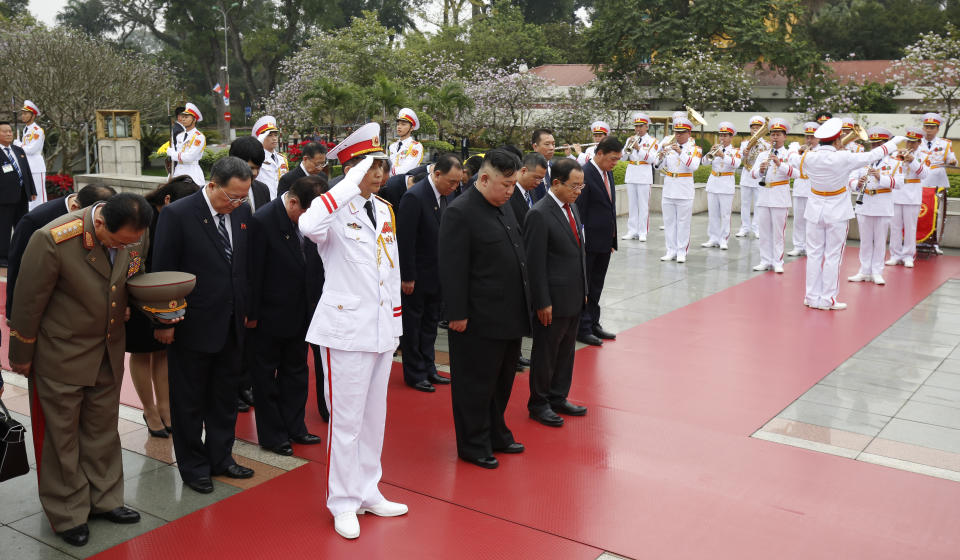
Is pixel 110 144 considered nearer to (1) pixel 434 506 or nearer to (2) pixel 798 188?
(2) pixel 798 188

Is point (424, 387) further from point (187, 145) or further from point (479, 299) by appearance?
point (187, 145)

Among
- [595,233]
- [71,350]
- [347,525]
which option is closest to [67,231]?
[71,350]

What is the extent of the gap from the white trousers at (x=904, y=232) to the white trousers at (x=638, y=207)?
359 cm

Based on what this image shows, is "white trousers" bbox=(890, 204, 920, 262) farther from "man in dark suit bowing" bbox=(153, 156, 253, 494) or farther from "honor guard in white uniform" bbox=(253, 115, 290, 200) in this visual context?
"man in dark suit bowing" bbox=(153, 156, 253, 494)

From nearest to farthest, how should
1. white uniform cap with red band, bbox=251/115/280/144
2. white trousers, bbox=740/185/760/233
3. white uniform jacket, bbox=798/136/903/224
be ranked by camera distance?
white uniform cap with red band, bbox=251/115/280/144 < white uniform jacket, bbox=798/136/903/224 < white trousers, bbox=740/185/760/233

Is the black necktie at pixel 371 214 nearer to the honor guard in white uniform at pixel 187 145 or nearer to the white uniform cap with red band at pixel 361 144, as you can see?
the white uniform cap with red band at pixel 361 144

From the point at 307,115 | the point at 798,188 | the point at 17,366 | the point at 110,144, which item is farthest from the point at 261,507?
the point at 307,115

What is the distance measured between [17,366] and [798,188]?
38.0ft

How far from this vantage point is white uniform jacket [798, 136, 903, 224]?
9.08 metres

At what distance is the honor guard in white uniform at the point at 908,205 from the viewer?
1100 centimetres

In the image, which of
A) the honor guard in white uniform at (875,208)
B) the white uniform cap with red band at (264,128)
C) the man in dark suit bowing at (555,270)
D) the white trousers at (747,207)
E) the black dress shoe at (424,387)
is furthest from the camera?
the white trousers at (747,207)

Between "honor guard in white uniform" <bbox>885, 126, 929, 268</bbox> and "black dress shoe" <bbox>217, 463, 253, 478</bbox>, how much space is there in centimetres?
939

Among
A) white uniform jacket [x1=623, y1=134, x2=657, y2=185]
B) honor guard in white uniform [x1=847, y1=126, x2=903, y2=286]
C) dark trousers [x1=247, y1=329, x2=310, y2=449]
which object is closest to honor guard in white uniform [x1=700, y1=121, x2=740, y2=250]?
white uniform jacket [x1=623, y1=134, x2=657, y2=185]

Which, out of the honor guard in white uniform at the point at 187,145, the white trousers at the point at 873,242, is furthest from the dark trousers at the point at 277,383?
the white trousers at the point at 873,242
